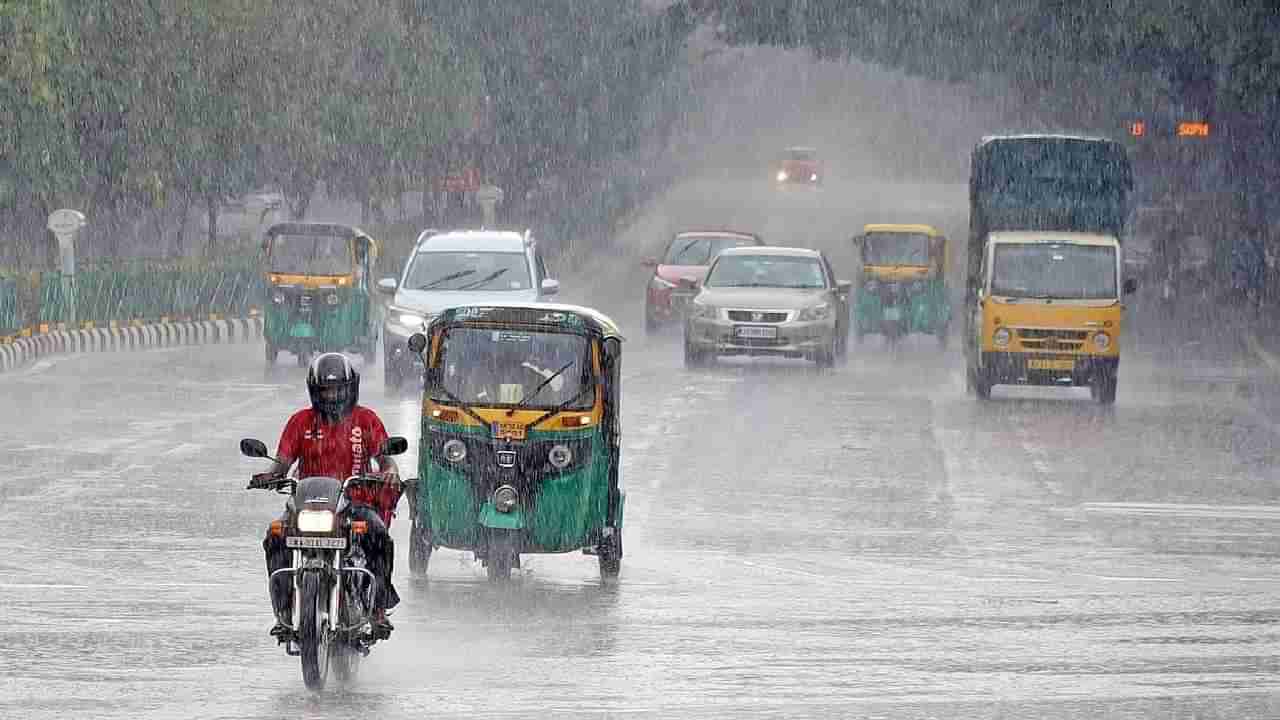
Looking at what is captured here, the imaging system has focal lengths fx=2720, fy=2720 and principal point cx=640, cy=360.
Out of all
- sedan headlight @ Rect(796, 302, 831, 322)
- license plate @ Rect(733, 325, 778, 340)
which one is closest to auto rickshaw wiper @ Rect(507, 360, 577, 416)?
license plate @ Rect(733, 325, 778, 340)

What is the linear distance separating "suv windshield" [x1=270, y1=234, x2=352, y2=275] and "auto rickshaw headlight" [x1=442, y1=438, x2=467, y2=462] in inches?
844

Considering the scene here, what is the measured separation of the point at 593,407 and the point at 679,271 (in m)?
28.3

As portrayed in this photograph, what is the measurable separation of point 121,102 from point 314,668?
3416 cm

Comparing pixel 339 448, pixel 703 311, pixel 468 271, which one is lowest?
pixel 703 311

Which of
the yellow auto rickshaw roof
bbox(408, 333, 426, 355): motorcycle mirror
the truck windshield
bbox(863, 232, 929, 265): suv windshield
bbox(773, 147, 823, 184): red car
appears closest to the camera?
bbox(408, 333, 426, 355): motorcycle mirror

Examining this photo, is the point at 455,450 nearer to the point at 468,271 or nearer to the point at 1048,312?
the point at 1048,312

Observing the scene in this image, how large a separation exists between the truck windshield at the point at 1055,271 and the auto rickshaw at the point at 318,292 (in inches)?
356

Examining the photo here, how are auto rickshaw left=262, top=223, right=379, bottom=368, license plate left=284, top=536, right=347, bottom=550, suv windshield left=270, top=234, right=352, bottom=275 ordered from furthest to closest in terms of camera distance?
1. suv windshield left=270, top=234, right=352, bottom=275
2. auto rickshaw left=262, top=223, right=379, bottom=368
3. license plate left=284, top=536, right=347, bottom=550

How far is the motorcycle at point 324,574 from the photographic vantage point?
34.7 feet

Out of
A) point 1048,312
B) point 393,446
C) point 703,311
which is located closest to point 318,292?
point 703,311

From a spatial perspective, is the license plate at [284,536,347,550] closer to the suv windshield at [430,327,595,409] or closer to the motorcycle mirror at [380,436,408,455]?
the motorcycle mirror at [380,436,408,455]

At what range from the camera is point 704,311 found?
34.2 meters

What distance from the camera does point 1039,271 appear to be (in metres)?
29.9

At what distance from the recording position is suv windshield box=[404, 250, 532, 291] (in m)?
31.1
